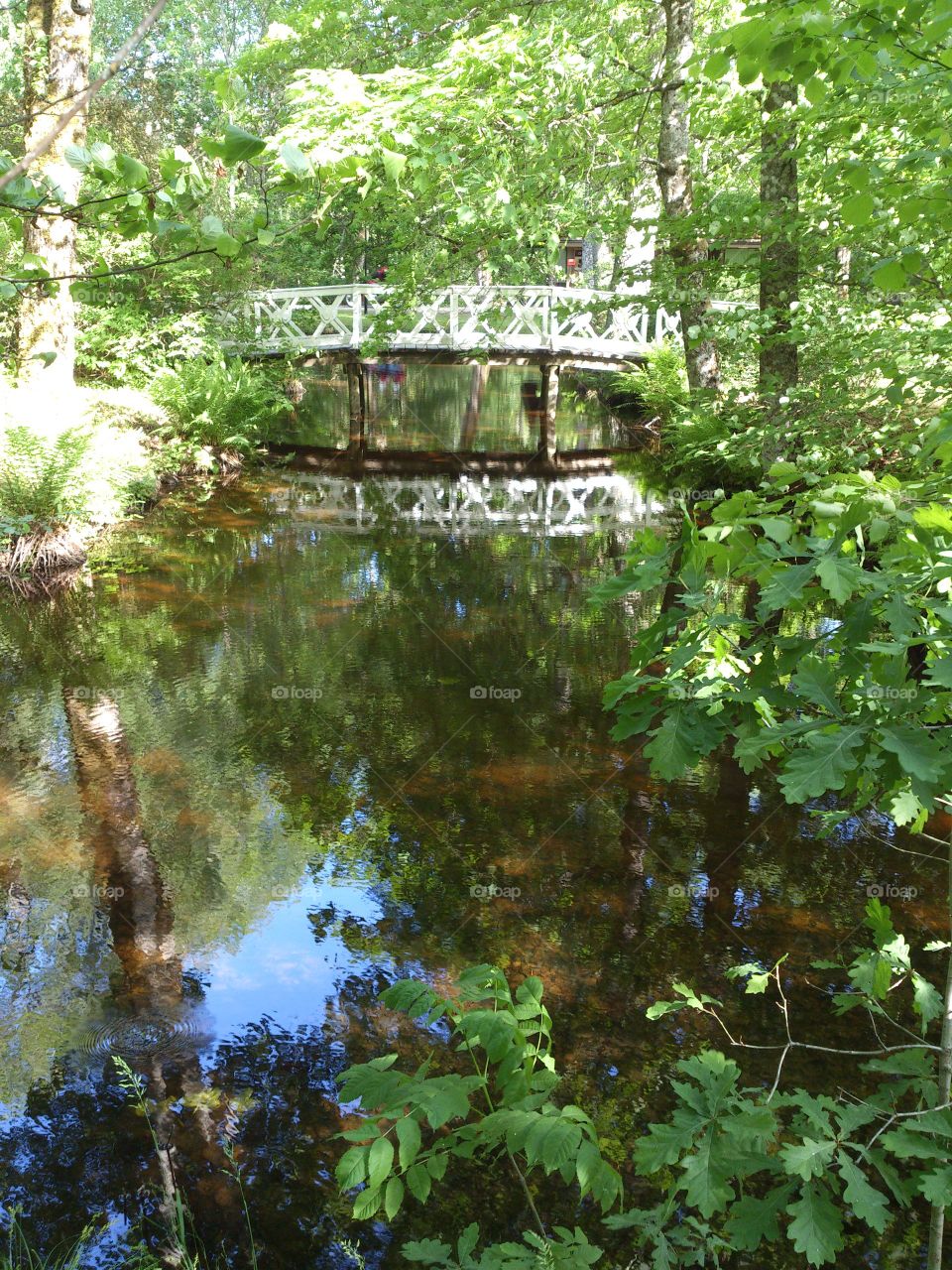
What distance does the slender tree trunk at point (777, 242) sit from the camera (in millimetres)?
5896

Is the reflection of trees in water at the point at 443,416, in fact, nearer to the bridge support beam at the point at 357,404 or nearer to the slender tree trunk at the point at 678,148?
the bridge support beam at the point at 357,404

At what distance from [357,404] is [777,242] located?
42.1ft

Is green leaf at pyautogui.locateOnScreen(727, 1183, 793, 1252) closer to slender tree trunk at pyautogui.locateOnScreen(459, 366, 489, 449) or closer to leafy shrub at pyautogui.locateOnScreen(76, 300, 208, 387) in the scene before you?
leafy shrub at pyautogui.locateOnScreen(76, 300, 208, 387)

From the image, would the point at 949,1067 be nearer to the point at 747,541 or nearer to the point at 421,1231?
the point at 747,541

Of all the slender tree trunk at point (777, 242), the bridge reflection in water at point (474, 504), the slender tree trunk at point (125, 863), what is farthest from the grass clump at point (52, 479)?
the slender tree trunk at point (777, 242)

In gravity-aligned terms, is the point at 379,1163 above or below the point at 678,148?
below

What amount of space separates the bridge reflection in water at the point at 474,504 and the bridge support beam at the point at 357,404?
3.52 meters

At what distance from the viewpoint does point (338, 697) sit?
6000mm

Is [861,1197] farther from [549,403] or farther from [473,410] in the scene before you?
[473,410]

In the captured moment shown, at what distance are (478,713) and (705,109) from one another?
4.90 m

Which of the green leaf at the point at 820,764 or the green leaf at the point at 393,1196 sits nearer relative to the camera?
the green leaf at the point at 820,764

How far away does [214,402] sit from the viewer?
12.4m

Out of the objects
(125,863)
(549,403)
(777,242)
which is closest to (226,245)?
(125,863)

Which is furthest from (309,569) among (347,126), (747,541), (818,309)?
(747,541)
